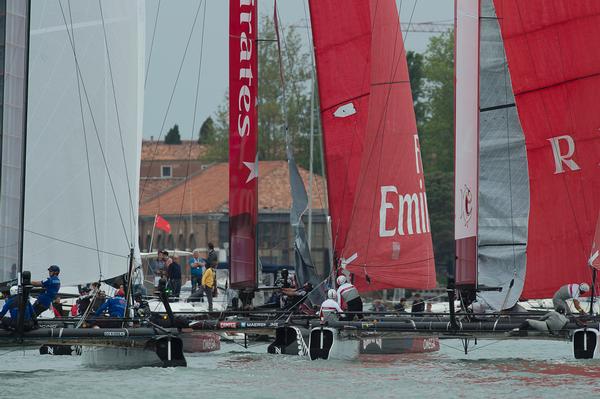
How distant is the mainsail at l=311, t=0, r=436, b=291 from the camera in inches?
1168

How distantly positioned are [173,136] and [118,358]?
357ft

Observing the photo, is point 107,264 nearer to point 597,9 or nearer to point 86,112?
point 86,112

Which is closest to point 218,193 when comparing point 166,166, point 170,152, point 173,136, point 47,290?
point 166,166

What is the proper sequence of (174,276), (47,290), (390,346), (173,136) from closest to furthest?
(47,290) → (390,346) → (174,276) → (173,136)

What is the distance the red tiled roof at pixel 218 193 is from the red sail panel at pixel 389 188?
46.8 m

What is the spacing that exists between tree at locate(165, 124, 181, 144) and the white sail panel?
105415 millimetres

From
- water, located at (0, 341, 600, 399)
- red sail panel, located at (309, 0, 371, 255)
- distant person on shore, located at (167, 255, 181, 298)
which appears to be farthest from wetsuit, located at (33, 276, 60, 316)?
distant person on shore, located at (167, 255, 181, 298)

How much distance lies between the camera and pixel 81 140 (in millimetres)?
23109

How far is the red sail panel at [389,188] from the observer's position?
2948 cm

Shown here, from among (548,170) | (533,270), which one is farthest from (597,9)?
(533,270)

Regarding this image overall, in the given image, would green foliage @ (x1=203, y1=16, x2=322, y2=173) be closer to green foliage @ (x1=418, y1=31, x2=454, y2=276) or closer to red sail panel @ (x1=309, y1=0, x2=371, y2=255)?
green foliage @ (x1=418, y1=31, x2=454, y2=276)

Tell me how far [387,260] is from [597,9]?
273 inches

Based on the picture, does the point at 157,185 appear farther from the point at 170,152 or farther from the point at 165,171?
the point at 170,152

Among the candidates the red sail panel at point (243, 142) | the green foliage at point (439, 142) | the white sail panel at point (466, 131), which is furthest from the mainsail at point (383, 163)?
the green foliage at point (439, 142)
